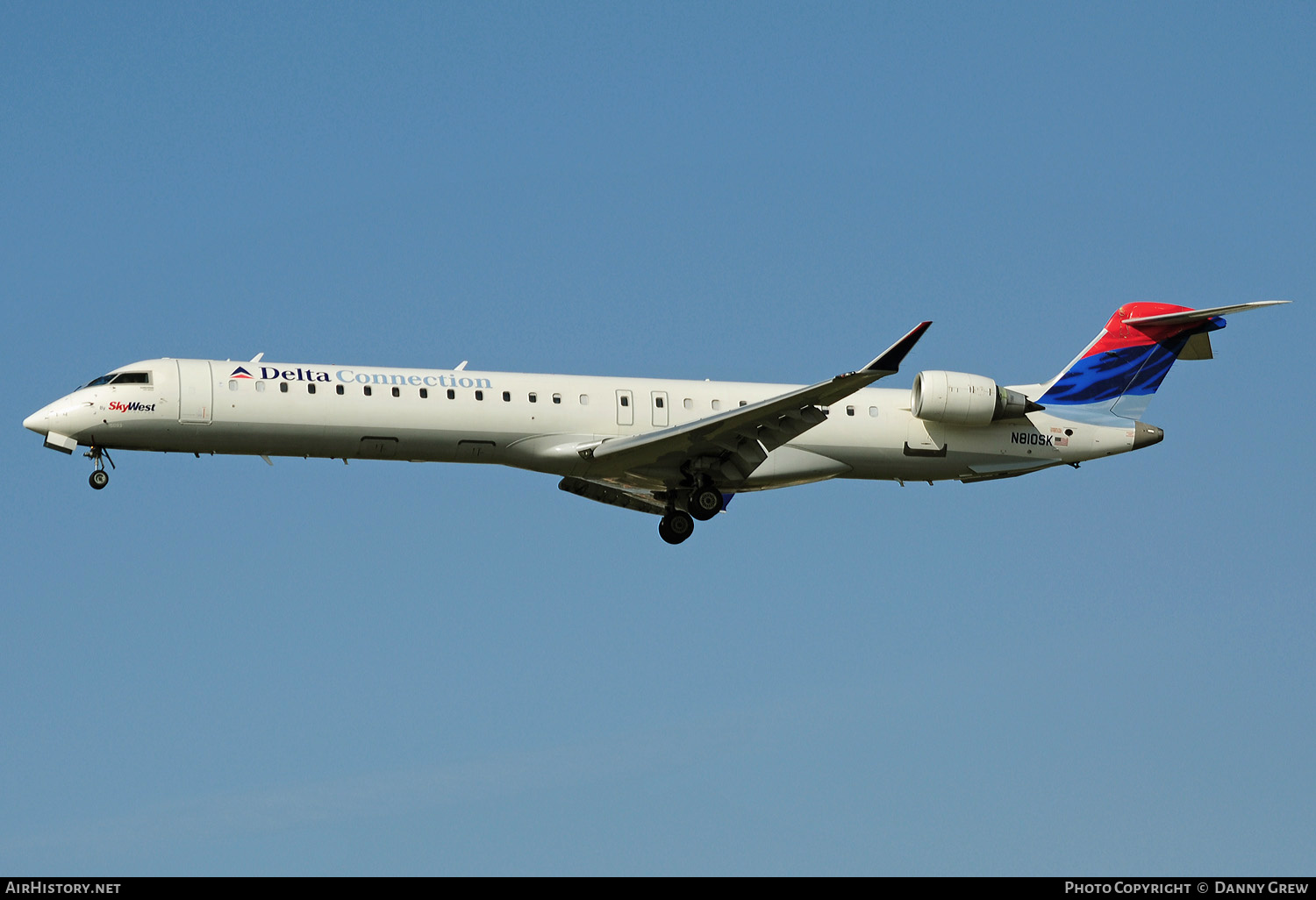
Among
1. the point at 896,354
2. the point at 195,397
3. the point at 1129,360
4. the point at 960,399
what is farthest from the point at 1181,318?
the point at 195,397

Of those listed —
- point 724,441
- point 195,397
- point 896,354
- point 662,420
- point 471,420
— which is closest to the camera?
point 896,354

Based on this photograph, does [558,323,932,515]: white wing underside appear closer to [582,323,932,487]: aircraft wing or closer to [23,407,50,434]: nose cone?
[582,323,932,487]: aircraft wing

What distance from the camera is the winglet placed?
999 inches

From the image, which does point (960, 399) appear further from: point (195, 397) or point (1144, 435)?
point (195, 397)

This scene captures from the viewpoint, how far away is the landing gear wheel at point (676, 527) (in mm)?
31344

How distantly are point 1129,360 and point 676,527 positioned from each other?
10253mm

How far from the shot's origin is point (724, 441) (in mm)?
29234

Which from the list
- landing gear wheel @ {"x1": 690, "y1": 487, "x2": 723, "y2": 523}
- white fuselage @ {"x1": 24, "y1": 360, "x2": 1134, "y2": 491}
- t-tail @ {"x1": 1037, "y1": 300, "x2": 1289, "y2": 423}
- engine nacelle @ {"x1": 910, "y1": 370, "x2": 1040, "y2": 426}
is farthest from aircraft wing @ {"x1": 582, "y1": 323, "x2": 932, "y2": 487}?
t-tail @ {"x1": 1037, "y1": 300, "x2": 1289, "y2": 423}

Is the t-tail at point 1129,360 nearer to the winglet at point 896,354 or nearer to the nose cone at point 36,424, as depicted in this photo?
the winglet at point 896,354

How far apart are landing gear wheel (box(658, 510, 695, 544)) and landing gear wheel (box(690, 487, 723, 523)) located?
0.72m
